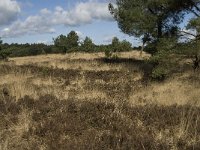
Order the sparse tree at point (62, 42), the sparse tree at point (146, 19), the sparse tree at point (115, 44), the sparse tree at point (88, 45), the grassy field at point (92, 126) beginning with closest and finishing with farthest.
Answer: the grassy field at point (92, 126), the sparse tree at point (146, 19), the sparse tree at point (115, 44), the sparse tree at point (88, 45), the sparse tree at point (62, 42)

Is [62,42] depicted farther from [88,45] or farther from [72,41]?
[88,45]

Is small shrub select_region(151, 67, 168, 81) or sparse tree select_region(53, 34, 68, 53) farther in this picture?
sparse tree select_region(53, 34, 68, 53)

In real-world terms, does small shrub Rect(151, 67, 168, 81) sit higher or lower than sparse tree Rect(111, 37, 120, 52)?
lower

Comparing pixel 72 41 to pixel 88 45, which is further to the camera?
pixel 72 41

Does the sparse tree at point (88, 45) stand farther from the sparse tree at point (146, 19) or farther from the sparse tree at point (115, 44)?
the sparse tree at point (146, 19)

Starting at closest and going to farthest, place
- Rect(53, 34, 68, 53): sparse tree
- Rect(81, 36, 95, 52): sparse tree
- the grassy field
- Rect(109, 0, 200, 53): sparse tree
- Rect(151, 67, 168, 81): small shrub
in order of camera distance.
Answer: the grassy field, Rect(151, 67, 168, 81): small shrub, Rect(109, 0, 200, 53): sparse tree, Rect(81, 36, 95, 52): sparse tree, Rect(53, 34, 68, 53): sparse tree


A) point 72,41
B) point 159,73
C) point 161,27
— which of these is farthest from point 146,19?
point 72,41

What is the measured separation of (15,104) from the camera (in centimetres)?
1077

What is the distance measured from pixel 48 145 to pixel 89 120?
172cm

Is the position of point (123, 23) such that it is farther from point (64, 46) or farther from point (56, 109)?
point (64, 46)

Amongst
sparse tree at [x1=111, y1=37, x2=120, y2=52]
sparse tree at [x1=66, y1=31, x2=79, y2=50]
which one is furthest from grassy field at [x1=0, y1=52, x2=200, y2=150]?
sparse tree at [x1=66, y1=31, x2=79, y2=50]

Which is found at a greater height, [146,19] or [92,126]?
→ [146,19]

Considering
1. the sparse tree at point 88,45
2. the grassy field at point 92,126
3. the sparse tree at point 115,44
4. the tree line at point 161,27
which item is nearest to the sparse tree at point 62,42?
the sparse tree at point 88,45

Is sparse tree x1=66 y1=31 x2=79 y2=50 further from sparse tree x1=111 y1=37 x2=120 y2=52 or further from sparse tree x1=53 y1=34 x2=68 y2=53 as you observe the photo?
sparse tree x1=111 y1=37 x2=120 y2=52
